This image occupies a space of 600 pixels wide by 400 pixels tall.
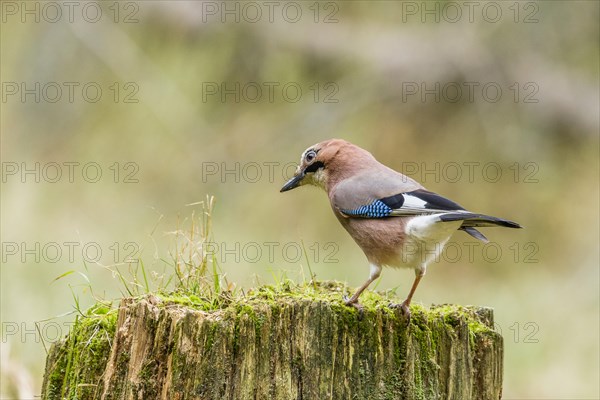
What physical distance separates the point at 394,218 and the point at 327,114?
7.51 m

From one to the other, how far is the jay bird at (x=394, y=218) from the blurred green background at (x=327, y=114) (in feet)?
20.4

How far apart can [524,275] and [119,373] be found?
30.9 ft

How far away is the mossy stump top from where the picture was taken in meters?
4.37

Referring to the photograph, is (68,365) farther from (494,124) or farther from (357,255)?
(494,124)

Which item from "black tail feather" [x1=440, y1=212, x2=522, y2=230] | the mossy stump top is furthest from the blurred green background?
Answer: the mossy stump top

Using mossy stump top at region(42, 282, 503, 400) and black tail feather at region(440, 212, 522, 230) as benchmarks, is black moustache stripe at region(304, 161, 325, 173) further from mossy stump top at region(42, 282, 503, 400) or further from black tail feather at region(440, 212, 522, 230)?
mossy stump top at region(42, 282, 503, 400)

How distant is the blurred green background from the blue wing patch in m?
6.35

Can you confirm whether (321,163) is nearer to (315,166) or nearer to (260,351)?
(315,166)

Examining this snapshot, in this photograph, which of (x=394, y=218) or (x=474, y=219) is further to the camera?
(x=394, y=218)

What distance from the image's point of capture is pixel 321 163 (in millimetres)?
6188

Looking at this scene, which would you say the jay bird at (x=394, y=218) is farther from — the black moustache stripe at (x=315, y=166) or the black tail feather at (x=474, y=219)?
the black moustache stripe at (x=315, y=166)

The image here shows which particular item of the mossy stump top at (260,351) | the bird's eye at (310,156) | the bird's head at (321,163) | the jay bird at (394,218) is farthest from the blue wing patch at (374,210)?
the mossy stump top at (260,351)

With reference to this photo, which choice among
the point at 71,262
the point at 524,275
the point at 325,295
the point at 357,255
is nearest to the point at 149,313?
the point at 325,295

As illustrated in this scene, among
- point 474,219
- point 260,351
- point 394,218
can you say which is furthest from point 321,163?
point 260,351
